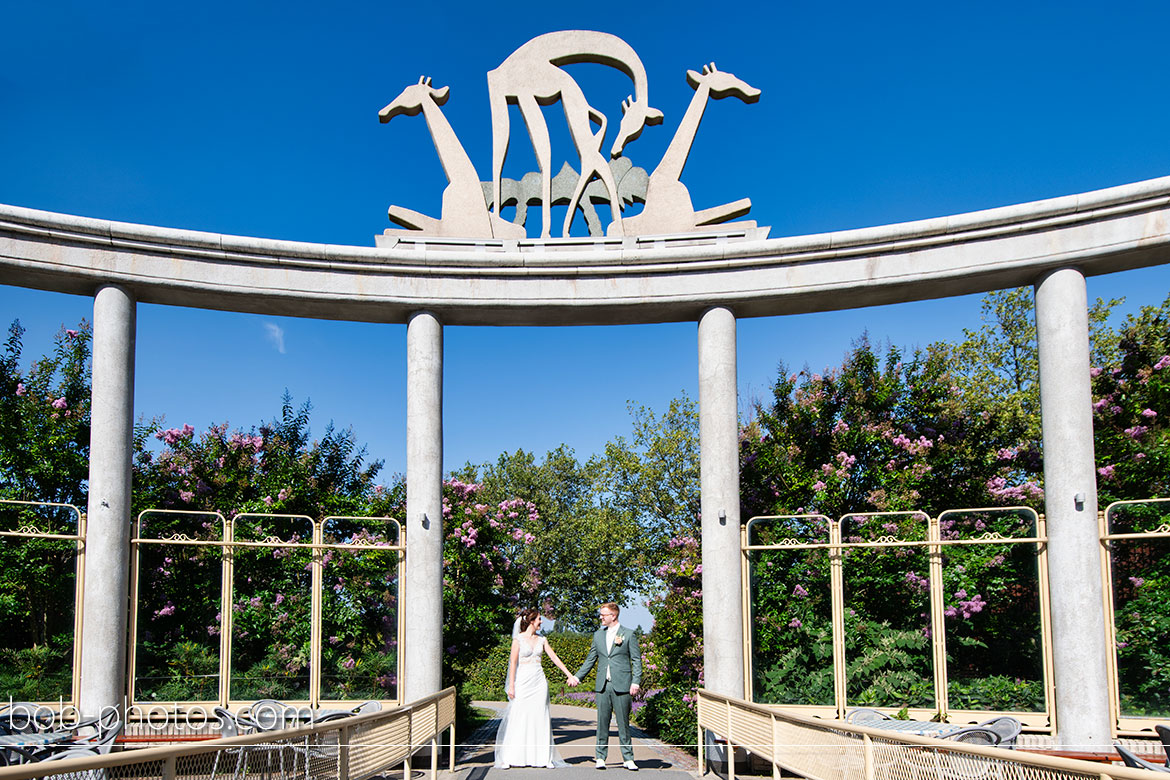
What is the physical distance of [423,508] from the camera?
38.7 ft

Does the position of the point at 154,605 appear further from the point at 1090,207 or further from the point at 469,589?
the point at 1090,207

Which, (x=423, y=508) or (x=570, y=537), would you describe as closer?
(x=423, y=508)

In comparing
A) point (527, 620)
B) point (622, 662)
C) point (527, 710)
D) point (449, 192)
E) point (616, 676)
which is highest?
point (449, 192)

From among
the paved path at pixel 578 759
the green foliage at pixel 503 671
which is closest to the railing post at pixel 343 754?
the paved path at pixel 578 759

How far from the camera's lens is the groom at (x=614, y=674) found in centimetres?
1011

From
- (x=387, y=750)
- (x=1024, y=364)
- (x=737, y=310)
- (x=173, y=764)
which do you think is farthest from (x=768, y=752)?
(x=1024, y=364)

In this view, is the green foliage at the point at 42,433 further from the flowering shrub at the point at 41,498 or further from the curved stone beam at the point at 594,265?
the curved stone beam at the point at 594,265

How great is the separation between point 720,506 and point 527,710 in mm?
3452

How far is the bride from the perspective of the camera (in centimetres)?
998

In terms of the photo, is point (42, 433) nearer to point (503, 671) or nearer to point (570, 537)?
point (503, 671)

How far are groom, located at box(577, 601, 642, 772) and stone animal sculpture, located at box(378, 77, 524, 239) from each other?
17.8ft

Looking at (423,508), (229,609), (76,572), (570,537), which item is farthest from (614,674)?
(570,537)

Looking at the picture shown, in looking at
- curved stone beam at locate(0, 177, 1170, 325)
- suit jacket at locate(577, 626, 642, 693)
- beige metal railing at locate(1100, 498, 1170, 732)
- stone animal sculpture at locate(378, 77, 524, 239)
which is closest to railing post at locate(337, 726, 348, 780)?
suit jacket at locate(577, 626, 642, 693)

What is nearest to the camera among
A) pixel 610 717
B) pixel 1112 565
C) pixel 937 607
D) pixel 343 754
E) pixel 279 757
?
pixel 279 757
